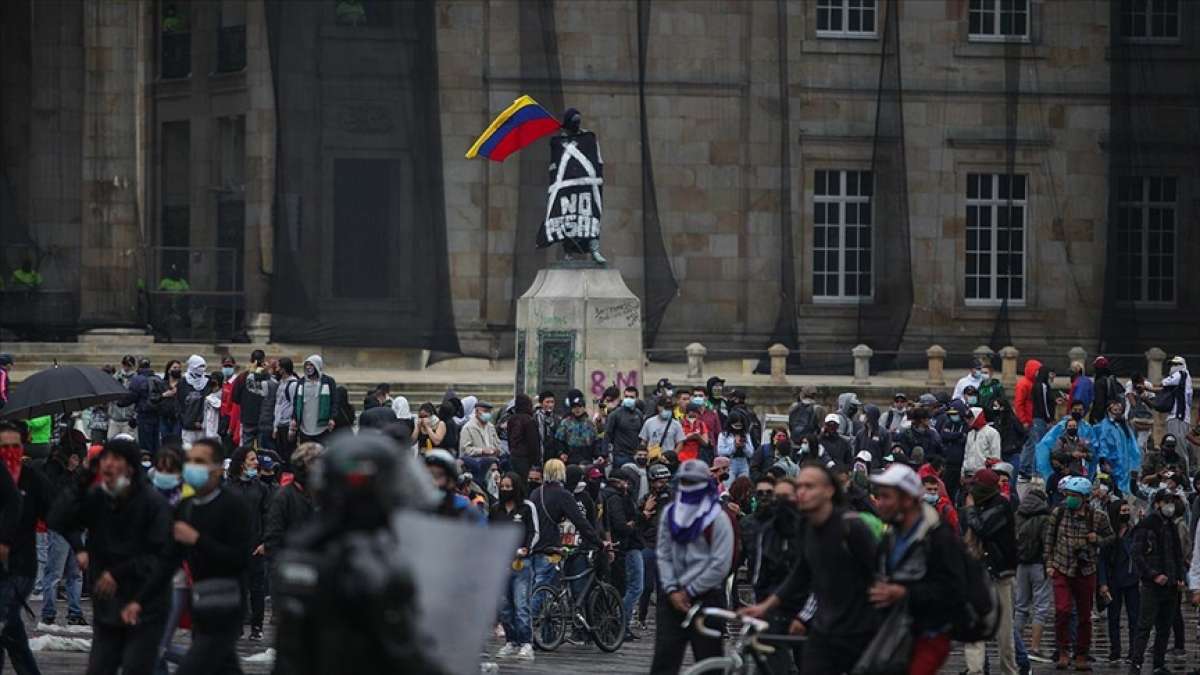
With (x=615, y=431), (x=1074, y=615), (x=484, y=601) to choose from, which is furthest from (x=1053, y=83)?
(x=484, y=601)

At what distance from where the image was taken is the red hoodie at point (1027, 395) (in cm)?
3111

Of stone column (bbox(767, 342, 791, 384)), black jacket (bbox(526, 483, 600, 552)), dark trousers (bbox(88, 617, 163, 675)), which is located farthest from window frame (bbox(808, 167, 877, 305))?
dark trousers (bbox(88, 617, 163, 675))

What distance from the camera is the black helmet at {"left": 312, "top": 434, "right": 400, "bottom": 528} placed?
9117 mm

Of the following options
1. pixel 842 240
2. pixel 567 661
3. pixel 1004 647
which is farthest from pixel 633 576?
pixel 842 240

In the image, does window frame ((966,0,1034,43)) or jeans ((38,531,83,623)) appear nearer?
jeans ((38,531,83,623))

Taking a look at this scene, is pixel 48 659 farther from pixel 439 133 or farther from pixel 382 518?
pixel 439 133

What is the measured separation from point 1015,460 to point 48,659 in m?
13.4

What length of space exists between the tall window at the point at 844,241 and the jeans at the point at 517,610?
78.0ft

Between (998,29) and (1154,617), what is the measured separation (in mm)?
23243

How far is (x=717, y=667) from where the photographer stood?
13328 mm

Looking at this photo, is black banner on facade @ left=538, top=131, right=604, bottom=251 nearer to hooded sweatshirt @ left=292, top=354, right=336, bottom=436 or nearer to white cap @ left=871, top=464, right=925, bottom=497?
hooded sweatshirt @ left=292, top=354, right=336, bottom=436

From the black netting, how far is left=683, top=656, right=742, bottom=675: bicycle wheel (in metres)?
26.2

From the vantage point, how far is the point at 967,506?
62.4 ft

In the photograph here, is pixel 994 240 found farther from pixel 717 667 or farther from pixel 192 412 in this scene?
pixel 717 667
